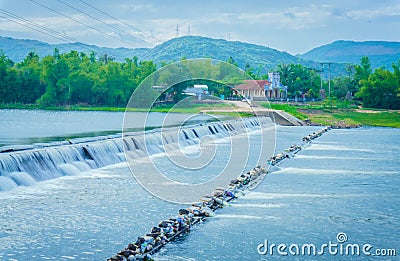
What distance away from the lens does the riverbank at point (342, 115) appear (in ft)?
156

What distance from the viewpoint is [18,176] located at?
535 inches

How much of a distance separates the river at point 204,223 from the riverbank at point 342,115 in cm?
3191

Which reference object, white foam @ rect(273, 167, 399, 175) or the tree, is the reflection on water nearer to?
white foam @ rect(273, 167, 399, 175)

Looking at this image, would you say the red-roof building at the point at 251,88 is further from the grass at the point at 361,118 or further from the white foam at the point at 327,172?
the white foam at the point at 327,172

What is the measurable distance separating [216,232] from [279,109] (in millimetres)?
42633

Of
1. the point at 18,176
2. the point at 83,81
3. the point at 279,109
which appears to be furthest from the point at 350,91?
the point at 18,176

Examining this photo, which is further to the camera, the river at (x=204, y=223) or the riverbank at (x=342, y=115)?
the riverbank at (x=342, y=115)

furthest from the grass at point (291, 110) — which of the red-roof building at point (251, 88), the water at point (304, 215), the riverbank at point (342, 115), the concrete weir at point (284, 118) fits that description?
the water at point (304, 215)

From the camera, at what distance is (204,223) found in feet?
34.1

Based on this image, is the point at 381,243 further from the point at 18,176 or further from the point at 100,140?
the point at 100,140

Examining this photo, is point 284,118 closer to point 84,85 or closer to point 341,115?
point 341,115

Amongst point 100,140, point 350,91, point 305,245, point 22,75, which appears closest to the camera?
point 305,245

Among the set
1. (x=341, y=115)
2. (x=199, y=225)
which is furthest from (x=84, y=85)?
(x=199, y=225)

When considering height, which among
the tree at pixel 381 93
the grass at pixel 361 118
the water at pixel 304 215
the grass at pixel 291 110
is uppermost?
the tree at pixel 381 93
